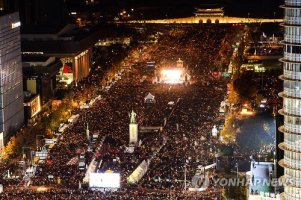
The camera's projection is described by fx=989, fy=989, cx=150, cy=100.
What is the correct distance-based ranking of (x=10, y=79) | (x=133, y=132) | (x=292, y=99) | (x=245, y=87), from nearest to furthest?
(x=292, y=99), (x=133, y=132), (x=10, y=79), (x=245, y=87)

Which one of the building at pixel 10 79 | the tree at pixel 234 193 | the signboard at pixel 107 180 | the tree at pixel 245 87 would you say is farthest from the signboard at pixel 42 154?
the tree at pixel 245 87

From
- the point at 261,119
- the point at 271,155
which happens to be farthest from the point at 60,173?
the point at 261,119

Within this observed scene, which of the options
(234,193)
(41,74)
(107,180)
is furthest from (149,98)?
(234,193)

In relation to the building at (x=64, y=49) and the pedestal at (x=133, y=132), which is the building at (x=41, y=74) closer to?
the building at (x=64, y=49)

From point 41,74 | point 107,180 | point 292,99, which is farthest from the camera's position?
point 41,74

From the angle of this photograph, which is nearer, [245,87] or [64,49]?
[245,87]

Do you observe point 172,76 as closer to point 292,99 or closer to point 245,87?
point 245,87

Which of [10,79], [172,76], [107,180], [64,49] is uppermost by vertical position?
[10,79]
